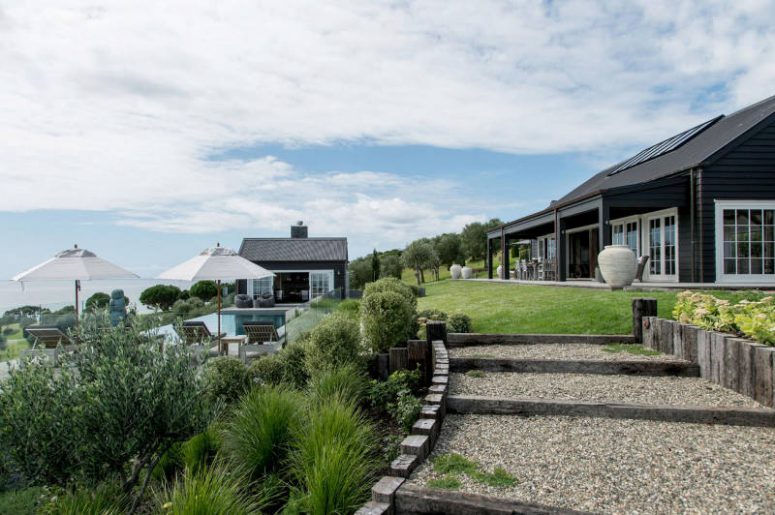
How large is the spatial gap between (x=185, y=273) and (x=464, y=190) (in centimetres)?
1918

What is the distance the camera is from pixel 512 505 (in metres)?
2.66

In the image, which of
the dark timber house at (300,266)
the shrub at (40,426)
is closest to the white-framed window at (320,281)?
the dark timber house at (300,266)

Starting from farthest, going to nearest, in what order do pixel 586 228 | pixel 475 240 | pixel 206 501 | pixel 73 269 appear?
1. pixel 475 240
2. pixel 586 228
3. pixel 73 269
4. pixel 206 501

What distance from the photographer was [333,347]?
5.86 metres

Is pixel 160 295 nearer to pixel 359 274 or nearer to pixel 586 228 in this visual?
pixel 359 274

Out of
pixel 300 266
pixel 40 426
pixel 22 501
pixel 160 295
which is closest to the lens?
pixel 40 426

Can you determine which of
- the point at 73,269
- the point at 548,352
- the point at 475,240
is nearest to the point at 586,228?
the point at 548,352

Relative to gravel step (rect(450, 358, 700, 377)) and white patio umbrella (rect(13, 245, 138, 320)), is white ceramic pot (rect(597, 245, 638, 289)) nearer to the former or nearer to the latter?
gravel step (rect(450, 358, 700, 377))

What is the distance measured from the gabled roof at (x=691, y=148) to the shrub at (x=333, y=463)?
11.1 meters

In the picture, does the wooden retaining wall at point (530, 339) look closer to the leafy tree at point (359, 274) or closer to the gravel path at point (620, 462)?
the gravel path at point (620, 462)

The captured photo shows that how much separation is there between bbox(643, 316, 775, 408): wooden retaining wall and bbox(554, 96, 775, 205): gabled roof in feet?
24.0

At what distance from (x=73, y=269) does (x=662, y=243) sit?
629 inches

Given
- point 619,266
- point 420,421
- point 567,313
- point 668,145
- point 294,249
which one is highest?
point 668,145

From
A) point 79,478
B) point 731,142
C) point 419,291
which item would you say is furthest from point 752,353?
point 419,291
